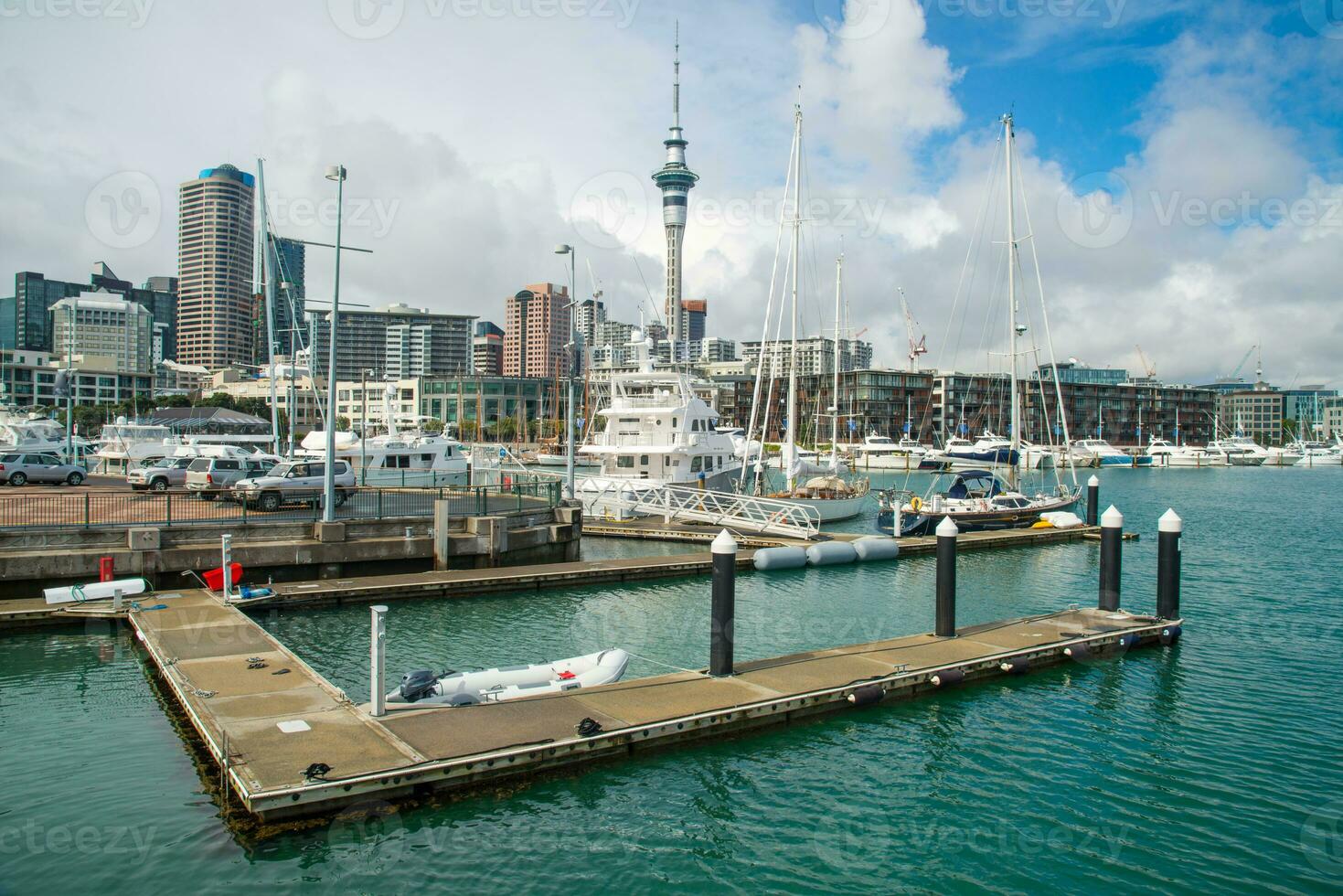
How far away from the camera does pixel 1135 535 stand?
44188 millimetres

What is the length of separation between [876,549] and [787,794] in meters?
23.4

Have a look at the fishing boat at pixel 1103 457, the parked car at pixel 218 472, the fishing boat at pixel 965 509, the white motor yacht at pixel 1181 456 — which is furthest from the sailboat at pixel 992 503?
the white motor yacht at pixel 1181 456

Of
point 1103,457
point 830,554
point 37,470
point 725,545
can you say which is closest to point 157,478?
point 37,470

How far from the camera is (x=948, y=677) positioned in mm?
17016

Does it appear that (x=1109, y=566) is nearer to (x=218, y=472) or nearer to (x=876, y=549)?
(x=876, y=549)

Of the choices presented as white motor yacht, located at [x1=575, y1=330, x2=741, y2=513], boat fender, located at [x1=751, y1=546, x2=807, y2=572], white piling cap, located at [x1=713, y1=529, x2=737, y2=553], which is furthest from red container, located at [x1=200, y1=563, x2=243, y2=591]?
white motor yacht, located at [x1=575, y1=330, x2=741, y2=513]

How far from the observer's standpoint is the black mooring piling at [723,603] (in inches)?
610

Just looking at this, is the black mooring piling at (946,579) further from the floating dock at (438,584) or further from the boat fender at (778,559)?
the boat fender at (778,559)

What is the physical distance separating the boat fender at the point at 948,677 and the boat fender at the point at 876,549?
693 inches

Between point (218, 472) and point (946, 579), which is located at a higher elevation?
point (218, 472)

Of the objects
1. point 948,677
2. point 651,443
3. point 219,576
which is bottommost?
point 948,677

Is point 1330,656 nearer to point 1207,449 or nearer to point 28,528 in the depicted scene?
point 28,528

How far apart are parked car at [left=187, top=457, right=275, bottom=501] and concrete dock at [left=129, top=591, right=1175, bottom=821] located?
15004 millimetres

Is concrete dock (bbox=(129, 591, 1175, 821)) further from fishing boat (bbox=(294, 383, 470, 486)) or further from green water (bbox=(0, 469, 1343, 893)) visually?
fishing boat (bbox=(294, 383, 470, 486))
